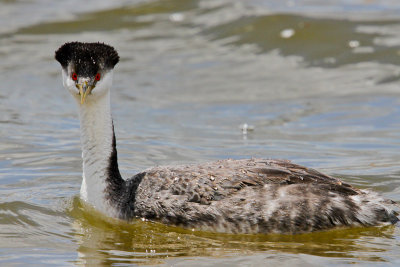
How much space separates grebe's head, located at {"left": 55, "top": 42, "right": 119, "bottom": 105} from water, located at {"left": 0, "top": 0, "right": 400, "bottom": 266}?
1563 mm

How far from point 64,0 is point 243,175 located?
51.4 feet

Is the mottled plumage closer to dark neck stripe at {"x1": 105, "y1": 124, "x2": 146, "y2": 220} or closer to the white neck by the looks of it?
dark neck stripe at {"x1": 105, "y1": 124, "x2": 146, "y2": 220}

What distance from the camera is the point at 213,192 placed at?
901 cm

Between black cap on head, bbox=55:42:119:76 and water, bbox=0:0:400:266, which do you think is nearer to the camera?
water, bbox=0:0:400:266

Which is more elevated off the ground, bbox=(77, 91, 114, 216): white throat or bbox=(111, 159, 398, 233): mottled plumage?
bbox=(77, 91, 114, 216): white throat

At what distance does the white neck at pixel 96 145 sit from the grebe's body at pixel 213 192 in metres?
0.01

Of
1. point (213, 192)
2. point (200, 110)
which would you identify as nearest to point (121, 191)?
point (213, 192)

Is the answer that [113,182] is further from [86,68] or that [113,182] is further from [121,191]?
[86,68]

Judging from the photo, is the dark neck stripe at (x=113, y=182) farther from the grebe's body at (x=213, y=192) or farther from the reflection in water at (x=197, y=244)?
the reflection in water at (x=197, y=244)

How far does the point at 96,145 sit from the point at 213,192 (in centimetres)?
172

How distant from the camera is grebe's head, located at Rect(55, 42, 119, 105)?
9.33 m

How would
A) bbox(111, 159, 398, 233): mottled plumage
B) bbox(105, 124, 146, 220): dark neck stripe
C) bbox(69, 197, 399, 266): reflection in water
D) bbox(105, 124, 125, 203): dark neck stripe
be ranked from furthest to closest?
bbox(105, 124, 125, 203): dark neck stripe
bbox(105, 124, 146, 220): dark neck stripe
bbox(111, 159, 398, 233): mottled plumage
bbox(69, 197, 399, 266): reflection in water

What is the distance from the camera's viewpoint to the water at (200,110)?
29.2 feet

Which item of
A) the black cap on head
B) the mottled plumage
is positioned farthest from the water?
the black cap on head
